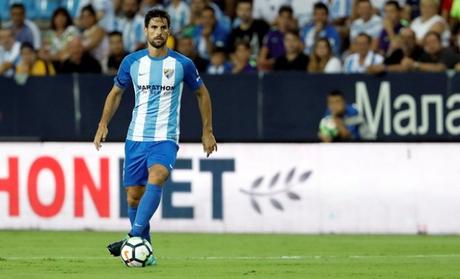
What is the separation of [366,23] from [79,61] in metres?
4.55

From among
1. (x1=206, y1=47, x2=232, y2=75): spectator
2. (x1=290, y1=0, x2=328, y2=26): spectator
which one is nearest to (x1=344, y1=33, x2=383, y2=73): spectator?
(x1=290, y1=0, x2=328, y2=26): spectator

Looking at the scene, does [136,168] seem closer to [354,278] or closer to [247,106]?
[354,278]

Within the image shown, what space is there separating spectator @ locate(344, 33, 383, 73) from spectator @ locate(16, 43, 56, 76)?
4.72 m

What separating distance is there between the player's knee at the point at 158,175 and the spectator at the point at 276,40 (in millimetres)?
9566

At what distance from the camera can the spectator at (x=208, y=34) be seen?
22.1 metres

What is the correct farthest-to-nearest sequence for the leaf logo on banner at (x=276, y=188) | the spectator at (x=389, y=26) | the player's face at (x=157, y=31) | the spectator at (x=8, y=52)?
1. the spectator at (x=8, y=52)
2. the spectator at (x=389, y=26)
3. the leaf logo on banner at (x=276, y=188)
4. the player's face at (x=157, y=31)

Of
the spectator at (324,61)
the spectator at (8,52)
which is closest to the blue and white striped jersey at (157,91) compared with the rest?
the spectator at (324,61)

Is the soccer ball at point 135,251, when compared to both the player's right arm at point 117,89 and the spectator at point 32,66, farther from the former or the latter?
the spectator at point 32,66

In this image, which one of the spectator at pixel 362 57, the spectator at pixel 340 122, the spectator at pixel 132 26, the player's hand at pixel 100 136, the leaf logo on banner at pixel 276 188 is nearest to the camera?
the player's hand at pixel 100 136

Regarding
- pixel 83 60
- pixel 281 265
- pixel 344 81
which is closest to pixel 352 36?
pixel 344 81

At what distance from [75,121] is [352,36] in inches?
176

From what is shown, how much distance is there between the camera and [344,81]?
21.0 metres

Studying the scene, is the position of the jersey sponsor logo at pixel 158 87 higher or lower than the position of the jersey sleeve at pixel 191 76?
lower

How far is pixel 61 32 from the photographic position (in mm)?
23328
